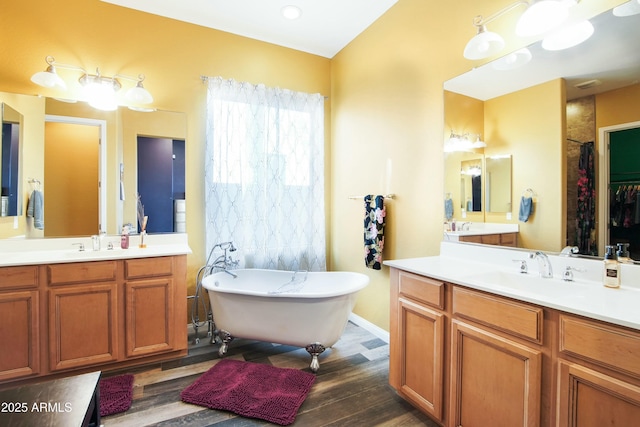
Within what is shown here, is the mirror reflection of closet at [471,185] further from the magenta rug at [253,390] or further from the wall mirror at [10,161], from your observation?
the wall mirror at [10,161]

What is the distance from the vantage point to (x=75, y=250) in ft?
8.25

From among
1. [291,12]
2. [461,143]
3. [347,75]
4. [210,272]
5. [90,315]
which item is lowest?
[90,315]

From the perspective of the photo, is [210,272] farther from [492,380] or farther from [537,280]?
[537,280]

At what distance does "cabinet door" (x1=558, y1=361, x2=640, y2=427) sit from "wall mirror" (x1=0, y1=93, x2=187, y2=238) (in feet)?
9.74

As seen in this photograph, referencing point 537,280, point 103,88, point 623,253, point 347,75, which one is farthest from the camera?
point 347,75

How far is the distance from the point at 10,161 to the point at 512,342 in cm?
354

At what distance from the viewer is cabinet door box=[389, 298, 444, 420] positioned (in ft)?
5.27

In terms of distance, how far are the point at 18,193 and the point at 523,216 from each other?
3.62 m

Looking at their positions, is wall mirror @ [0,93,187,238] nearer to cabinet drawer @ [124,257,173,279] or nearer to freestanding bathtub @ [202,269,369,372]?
cabinet drawer @ [124,257,173,279]

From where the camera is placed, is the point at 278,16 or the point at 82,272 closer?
the point at 82,272

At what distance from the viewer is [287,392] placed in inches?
78.2

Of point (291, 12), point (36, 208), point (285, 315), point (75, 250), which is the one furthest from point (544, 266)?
point (36, 208)

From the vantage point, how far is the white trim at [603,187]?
1.47 m

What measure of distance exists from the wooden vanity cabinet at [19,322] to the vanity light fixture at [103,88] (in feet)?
4.79
